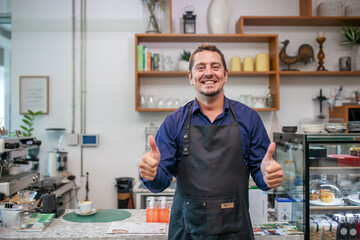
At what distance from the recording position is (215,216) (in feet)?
5.04

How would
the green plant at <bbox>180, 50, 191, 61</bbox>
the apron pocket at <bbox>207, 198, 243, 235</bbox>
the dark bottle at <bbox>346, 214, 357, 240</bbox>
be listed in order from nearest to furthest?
the apron pocket at <bbox>207, 198, 243, 235</bbox> → the dark bottle at <bbox>346, 214, 357, 240</bbox> → the green plant at <bbox>180, 50, 191, 61</bbox>

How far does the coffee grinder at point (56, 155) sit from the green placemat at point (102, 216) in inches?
52.9

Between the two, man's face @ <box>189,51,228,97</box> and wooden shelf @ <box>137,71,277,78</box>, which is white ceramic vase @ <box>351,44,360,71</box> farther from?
man's face @ <box>189,51,228,97</box>

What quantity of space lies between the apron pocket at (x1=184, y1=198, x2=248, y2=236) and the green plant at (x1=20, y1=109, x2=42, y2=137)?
8.80 feet

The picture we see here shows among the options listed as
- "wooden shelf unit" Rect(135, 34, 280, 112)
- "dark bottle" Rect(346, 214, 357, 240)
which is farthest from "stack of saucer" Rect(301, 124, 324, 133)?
"wooden shelf unit" Rect(135, 34, 280, 112)

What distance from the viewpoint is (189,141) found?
1.65 m

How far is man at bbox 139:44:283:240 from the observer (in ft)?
5.09

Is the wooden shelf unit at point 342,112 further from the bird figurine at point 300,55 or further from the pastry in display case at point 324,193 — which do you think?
the pastry in display case at point 324,193

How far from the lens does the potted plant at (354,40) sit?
11.9ft

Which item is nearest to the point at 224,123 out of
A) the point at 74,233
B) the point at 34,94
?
the point at 74,233

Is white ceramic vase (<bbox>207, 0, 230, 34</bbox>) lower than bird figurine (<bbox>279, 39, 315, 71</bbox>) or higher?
higher

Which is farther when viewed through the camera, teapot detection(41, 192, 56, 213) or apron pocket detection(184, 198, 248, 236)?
teapot detection(41, 192, 56, 213)

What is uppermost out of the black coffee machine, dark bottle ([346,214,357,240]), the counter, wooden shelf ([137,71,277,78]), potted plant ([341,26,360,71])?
potted plant ([341,26,360,71])

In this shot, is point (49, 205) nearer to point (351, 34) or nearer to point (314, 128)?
point (314, 128)
